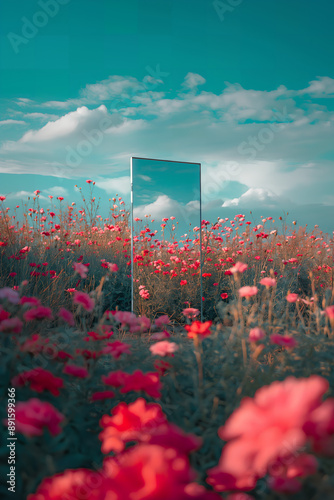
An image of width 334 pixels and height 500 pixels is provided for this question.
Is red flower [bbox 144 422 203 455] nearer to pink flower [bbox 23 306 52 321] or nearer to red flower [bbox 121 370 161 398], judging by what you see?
red flower [bbox 121 370 161 398]

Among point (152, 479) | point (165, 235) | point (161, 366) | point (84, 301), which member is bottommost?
point (161, 366)

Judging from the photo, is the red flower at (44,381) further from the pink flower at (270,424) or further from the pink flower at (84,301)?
the pink flower at (270,424)

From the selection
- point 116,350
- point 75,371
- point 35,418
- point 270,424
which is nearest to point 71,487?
point 35,418

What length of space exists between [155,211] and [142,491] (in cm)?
370

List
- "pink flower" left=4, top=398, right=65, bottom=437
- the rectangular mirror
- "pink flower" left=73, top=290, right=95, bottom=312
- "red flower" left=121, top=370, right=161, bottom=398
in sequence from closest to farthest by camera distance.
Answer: "pink flower" left=4, top=398, right=65, bottom=437
"red flower" left=121, top=370, right=161, bottom=398
"pink flower" left=73, top=290, right=95, bottom=312
the rectangular mirror

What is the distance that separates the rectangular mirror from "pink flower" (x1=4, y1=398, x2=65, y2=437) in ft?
10.1

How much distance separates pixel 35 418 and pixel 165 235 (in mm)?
3574

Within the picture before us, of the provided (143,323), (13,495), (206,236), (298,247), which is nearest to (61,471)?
(13,495)

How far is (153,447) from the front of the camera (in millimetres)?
645

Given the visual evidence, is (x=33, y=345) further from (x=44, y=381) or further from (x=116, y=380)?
(x=116, y=380)

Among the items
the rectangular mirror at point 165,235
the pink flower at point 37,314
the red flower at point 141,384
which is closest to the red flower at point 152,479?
the red flower at point 141,384

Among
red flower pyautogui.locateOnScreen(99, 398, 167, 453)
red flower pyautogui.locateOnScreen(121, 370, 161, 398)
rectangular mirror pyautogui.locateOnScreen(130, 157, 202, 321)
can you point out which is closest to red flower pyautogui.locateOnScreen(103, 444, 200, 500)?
red flower pyautogui.locateOnScreen(99, 398, 167, 453)

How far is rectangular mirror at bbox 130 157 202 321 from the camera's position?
4.09 meters

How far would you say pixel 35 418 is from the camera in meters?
0.90
